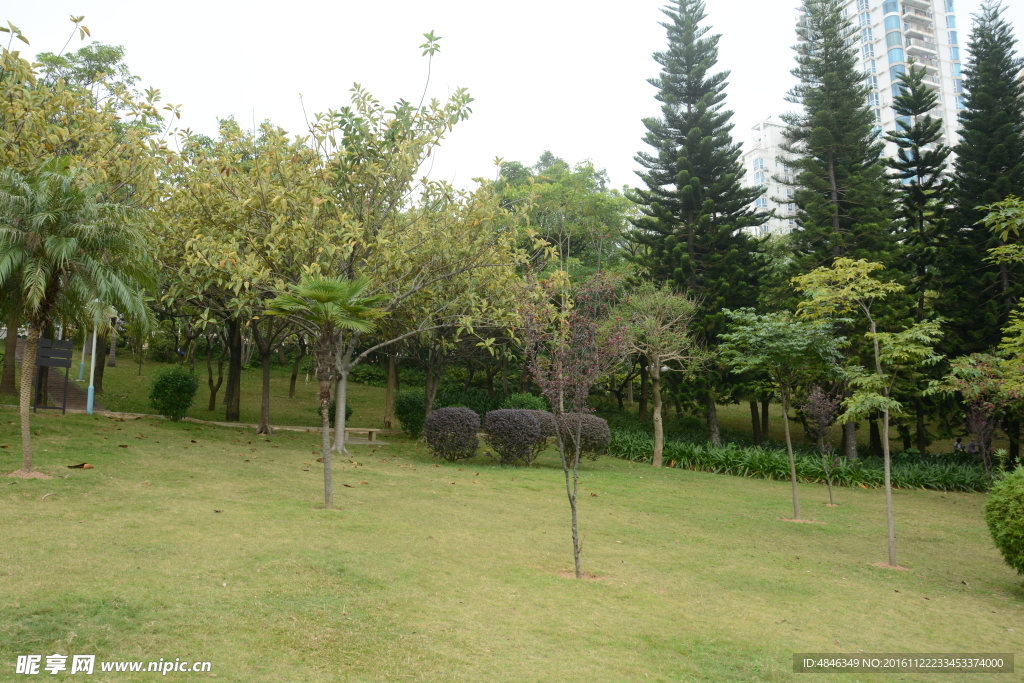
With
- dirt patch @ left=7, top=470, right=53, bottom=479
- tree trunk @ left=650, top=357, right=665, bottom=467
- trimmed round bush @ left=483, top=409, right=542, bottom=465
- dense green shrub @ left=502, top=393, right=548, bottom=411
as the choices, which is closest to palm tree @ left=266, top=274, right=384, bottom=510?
dirt patch @ left=7, top=470, right=53, bottom=479

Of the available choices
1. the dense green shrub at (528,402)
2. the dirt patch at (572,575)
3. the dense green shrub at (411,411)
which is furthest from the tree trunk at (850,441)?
the dirt patch at (572,575)

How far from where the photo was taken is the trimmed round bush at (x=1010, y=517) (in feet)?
22.0

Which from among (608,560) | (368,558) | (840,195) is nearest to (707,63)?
(840,195)

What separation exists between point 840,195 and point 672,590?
17.9m

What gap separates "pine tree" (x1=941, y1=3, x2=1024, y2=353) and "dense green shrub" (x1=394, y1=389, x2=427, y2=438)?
15.6m

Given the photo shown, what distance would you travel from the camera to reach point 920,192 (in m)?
21.4

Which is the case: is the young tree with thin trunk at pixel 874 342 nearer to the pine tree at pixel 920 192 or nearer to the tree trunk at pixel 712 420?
the tree trunk at pixel 712 420

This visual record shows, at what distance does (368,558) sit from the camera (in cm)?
611

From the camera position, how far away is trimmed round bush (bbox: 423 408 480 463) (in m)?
13.9

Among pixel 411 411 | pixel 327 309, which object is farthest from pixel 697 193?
pixel 327 309

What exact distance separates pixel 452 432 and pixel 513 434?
1.32 m

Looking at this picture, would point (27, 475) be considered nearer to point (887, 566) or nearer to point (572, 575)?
point (572, 575)

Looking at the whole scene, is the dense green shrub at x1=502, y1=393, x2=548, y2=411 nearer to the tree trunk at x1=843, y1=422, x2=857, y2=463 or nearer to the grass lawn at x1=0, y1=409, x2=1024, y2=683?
the grass lawn at x1=0, y1=409, x2=1024, y2=683

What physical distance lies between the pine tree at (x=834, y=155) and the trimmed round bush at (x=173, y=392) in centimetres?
1710
